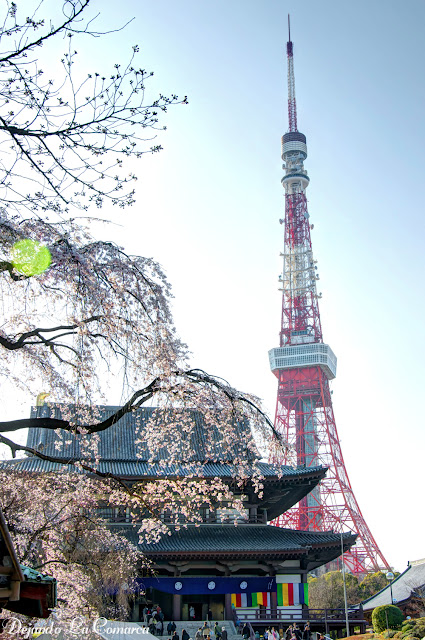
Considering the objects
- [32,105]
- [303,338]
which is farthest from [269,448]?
[303,338]

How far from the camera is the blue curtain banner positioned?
75.0 ft

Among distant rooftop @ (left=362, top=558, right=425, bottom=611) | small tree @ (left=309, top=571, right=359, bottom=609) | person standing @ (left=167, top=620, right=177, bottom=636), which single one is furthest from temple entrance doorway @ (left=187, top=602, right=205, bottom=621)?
small tree @ (left=309, top=571, right=359, bottom=609)

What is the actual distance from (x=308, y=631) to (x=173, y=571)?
549cm

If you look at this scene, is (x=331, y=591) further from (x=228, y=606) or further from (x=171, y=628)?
(x=171, y=628)

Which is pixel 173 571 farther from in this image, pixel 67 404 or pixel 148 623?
pixel 67 404

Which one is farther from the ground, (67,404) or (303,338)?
(303,338)

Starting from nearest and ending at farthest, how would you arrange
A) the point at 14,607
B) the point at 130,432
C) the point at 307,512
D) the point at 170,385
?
the point at 14,607, the point at 170,385, the point at 130,432, the point at 307,512

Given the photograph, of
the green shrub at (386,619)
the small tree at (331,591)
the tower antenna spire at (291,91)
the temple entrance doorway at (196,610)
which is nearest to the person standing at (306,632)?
the temple entrance doorway at (196,610)

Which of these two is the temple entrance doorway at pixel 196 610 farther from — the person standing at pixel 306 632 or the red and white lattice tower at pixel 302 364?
the red and white lattice tower at pixel 302 364

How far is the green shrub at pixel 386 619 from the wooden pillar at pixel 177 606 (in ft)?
36.0

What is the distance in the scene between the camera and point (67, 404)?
914 cm

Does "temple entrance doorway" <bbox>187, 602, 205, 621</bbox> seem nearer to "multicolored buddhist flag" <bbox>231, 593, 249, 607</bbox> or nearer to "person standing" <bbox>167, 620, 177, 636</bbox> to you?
"multicolored buddhist flag" <bbox>231, 593, 249, 607</bbox>

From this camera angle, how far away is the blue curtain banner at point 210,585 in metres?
22.9

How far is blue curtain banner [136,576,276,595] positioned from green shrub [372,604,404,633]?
8.29 metres
